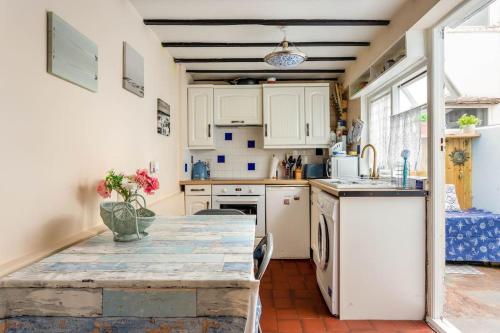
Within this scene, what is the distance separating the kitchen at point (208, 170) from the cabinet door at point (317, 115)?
3cm

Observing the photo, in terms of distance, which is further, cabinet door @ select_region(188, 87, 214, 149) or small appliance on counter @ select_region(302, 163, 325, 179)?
small appliance on counter @ select_region(302, 163, 325, 179)

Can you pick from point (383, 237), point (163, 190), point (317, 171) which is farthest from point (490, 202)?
point (163, 190)

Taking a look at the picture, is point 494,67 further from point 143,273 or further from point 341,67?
point 143,273

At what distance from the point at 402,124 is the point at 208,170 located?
2446mm

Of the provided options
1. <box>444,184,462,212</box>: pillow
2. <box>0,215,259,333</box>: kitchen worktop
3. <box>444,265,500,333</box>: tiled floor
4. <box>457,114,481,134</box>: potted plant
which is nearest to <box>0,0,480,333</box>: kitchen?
<box>0,215,259,333</box>: kitchen worktop

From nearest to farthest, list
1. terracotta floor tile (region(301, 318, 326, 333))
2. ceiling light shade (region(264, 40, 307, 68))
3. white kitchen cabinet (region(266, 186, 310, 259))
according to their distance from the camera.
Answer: terracotta floor tile (region(301, 318, 326, 333)), ceiling light shade (region(264, 40, 307, 68)), white kitchen cabinet (region(266, 186, 310, 259))

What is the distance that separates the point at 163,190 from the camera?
120 inches

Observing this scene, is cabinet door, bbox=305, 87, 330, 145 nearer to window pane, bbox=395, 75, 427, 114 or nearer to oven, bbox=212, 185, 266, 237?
oven, bbox=212, 185, 266, 237

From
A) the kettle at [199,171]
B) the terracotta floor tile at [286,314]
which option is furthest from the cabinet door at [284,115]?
the terracotta floor tile at [286,314]

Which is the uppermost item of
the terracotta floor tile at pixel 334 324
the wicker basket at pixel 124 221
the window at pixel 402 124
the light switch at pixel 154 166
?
the window at pixel 402 124

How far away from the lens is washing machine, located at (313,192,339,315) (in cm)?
226

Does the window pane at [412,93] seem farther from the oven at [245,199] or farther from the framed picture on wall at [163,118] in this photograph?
the framed picture on wall at [163,118]

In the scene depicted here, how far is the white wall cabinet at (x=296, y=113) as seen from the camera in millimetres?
3902

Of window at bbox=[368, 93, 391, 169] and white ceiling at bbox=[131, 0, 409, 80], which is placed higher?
white ceiling at bbox=[131, 0, 409, 80]
